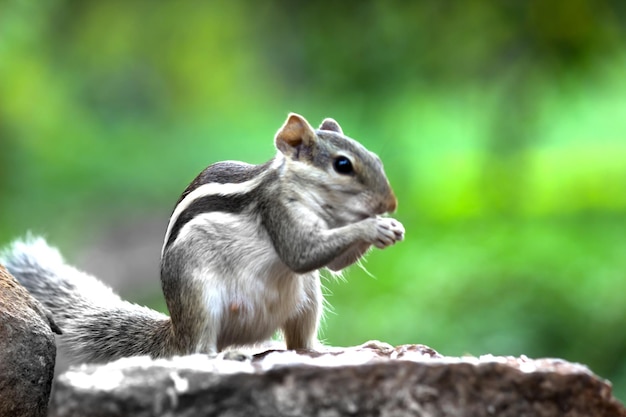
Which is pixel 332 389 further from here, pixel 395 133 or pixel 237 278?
pixel 395 133

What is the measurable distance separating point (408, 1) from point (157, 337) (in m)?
2.99

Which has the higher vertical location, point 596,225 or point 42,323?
point 596,225

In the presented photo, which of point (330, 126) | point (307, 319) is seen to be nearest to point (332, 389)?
point (307, 319)

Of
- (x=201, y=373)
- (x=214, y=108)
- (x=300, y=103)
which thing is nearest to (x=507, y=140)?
(x=300, y=103)

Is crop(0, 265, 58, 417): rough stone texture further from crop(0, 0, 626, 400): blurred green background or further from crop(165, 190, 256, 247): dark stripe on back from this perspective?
crop(0, 0, 626, 400): blurred green background

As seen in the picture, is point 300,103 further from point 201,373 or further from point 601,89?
point 201,373

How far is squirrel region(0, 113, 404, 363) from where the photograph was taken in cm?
217

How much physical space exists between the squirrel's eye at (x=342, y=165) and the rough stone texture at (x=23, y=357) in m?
0.73

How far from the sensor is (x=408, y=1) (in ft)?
16.1

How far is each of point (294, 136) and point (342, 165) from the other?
0.15 meters

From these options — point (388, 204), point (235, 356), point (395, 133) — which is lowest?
point (235, 356)

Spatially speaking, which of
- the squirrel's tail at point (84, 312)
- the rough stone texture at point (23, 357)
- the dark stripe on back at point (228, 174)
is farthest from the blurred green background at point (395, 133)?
the rough stone texture at point (23, 357)

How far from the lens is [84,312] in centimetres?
254

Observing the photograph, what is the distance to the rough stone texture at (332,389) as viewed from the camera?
5.44ft
